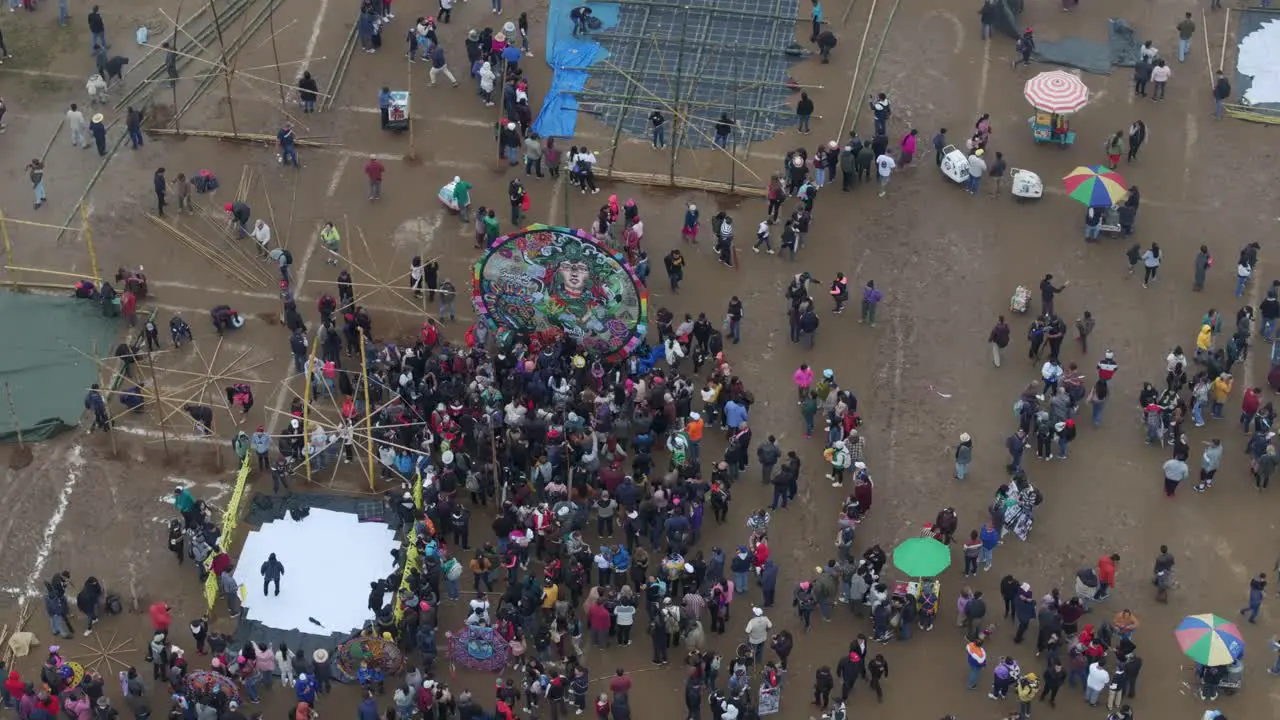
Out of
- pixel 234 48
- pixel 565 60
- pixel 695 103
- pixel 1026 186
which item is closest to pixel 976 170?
pixel 1026 186

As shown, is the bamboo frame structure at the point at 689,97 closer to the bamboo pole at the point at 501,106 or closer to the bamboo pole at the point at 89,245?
the bamboo pole at the point at 501,106

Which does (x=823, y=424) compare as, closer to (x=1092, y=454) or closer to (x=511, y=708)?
(x=1092, y=454)

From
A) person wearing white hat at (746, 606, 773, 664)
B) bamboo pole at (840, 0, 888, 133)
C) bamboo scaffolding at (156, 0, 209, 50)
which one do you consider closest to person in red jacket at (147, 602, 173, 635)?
person wearing white hat at (746, 606, 773, 664)

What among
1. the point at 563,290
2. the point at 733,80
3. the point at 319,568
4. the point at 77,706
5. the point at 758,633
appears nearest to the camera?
the point at 77,706

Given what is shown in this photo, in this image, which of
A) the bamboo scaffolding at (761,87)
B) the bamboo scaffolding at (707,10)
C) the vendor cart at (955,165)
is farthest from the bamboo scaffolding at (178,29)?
the vendor cart at (955,165)

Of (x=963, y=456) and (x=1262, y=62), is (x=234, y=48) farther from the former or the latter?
(x=1262, y=62)

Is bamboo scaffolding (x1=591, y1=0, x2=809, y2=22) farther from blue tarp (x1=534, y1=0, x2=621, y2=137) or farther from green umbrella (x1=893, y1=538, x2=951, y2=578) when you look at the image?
green umbrella (x1=893, y1=538, x2=951, y2=578)
